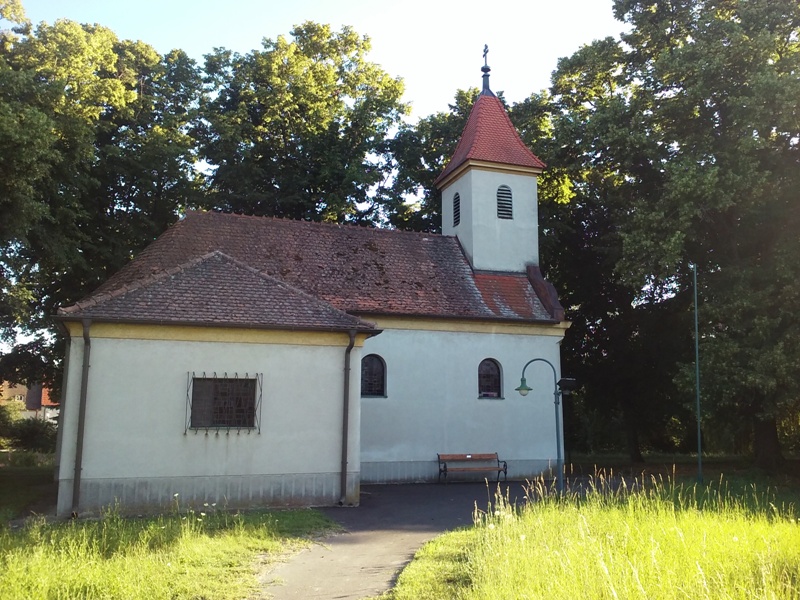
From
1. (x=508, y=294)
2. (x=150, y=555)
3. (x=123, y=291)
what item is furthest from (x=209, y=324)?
(x=508, y=294)

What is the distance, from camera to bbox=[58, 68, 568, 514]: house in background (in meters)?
13.4

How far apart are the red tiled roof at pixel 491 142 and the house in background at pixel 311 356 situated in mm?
93

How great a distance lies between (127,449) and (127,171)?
11.9 metres

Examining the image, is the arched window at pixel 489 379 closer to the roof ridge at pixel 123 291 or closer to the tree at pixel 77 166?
the roof ridge at pixel 123 291

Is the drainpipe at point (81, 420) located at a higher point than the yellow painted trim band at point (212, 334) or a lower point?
lower

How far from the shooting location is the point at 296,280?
64.9 feet

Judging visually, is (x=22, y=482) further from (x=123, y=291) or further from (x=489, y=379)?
(x=489, y=379)

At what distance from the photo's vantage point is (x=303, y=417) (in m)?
14.5

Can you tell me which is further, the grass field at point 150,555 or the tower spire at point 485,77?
the tower spire at point 485,77

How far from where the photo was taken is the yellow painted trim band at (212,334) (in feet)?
44.5

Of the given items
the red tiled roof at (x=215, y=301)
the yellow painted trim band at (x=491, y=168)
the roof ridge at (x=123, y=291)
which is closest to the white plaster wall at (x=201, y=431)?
the red tiled roof at (x=215, y=301)

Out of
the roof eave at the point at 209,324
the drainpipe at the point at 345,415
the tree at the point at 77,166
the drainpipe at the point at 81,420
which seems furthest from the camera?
the tree at the point at 77,166

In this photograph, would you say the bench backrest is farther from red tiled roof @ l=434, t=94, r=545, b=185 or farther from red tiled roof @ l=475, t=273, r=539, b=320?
red tiled roof @ l=434, t=94, r=545, b=185

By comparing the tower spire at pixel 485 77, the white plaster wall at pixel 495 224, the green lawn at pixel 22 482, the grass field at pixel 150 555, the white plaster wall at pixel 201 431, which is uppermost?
the tower spire at pixel 485 77
